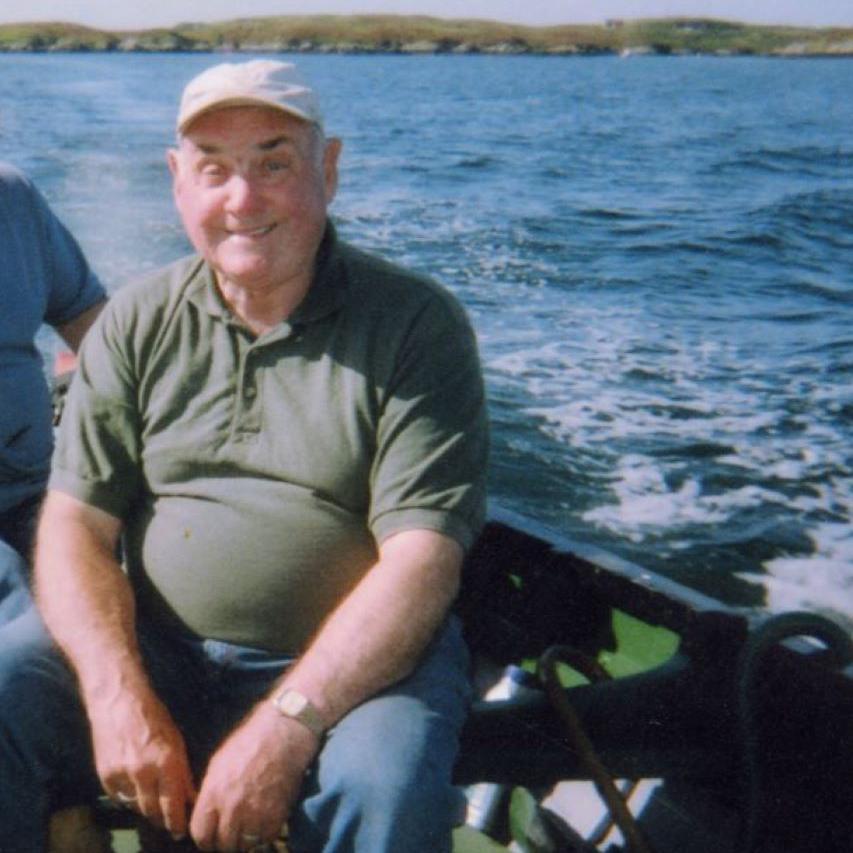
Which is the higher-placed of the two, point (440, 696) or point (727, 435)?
point (440, 696)

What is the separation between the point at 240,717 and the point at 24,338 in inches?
43.4

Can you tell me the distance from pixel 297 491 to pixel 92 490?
0.39 m

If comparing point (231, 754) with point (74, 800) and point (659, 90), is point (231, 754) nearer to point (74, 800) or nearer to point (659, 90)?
point (74, 800)

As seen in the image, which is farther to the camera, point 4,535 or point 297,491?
point 4,535

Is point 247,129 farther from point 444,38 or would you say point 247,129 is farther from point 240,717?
point 444,38

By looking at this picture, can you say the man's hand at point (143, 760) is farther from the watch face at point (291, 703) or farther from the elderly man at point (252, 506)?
the watch face at point (291, 703)

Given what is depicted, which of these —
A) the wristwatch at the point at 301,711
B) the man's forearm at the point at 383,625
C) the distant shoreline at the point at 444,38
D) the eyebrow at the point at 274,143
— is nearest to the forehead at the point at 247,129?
the eyebrow at the point at 274,143

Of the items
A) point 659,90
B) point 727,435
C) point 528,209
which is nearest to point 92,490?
point 727,435

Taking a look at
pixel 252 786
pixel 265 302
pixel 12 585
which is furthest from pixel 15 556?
pixel 252 786

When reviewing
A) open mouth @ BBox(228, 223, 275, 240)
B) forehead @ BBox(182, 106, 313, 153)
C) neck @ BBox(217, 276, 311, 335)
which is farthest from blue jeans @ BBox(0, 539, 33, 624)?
forehead @ BBox(182, 106, 313, 153)

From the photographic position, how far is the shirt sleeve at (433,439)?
1812mm

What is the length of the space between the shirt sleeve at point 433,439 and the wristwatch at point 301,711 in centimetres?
29

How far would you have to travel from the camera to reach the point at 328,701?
5.48 feet

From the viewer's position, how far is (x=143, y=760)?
168 cm
